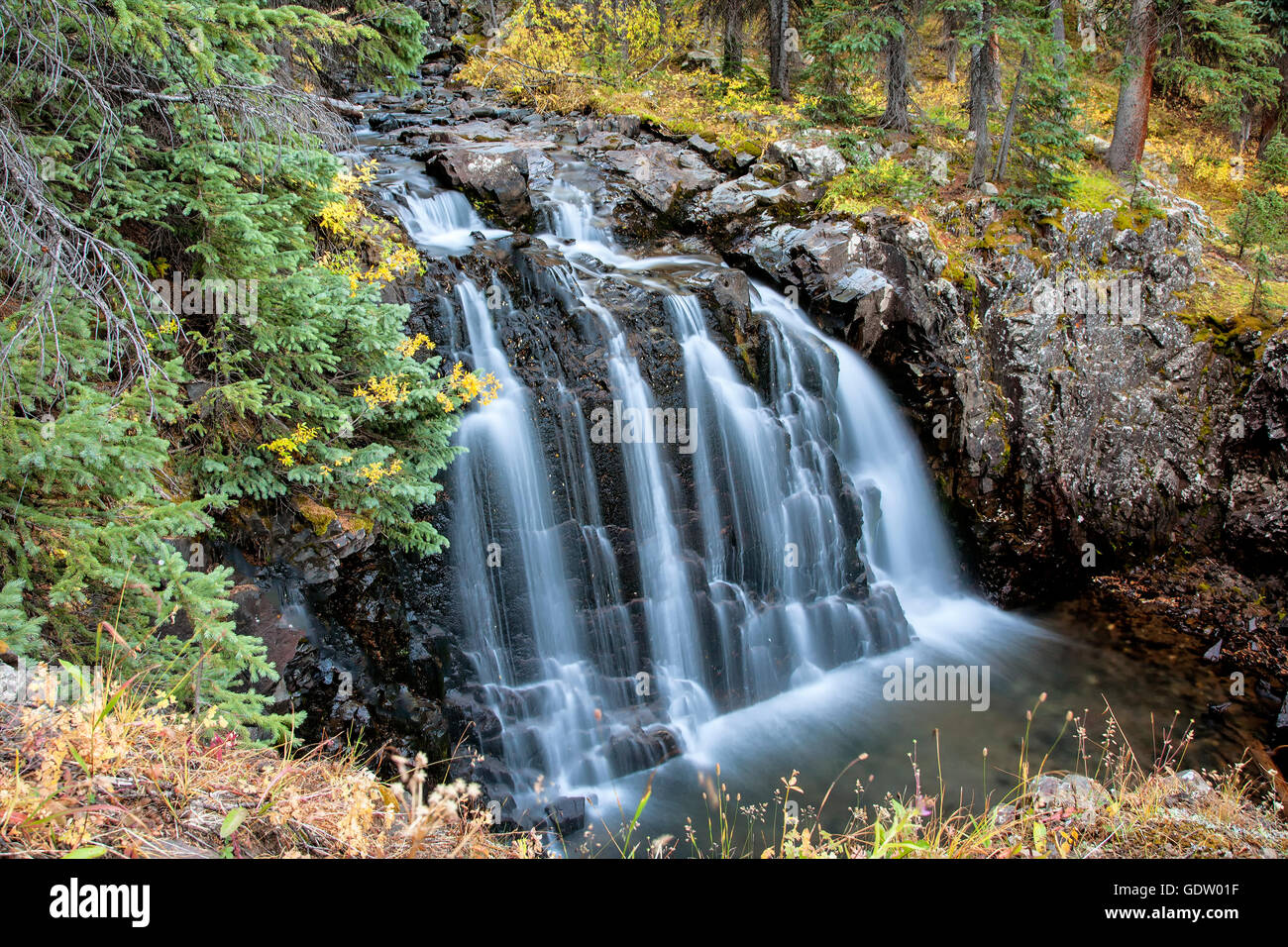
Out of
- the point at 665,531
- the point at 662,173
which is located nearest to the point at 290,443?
the point at 665,531

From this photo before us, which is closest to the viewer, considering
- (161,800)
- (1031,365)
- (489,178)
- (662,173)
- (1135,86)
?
(161,800)

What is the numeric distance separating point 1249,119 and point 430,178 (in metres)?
19.6

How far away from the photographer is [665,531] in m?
9.05

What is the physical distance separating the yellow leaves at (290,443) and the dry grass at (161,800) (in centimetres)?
304

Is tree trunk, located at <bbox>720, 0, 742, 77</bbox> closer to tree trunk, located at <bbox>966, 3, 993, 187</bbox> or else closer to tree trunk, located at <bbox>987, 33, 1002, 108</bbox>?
tree trunk, located at <bbox>966, 3, 993, 187</bbox>

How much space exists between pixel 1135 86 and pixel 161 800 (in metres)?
19.5

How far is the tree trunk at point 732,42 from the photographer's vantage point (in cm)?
1761

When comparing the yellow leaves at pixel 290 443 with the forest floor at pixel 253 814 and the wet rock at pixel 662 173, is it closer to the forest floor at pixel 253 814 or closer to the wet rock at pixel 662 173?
the forest floor at pixel 253 814

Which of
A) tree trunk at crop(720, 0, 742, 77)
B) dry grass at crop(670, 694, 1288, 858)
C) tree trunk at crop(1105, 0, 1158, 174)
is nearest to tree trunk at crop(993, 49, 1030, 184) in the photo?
tree trunk at crop(1105, 0, 1158, 174)

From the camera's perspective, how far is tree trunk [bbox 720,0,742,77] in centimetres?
1761

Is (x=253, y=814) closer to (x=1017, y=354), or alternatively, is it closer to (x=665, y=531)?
(x=665, y=531)

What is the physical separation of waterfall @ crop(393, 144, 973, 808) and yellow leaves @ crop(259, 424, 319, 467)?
6.79ft

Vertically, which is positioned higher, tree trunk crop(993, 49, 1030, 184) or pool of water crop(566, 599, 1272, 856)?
tree trunk crop(993, 49, 1030, 184)
